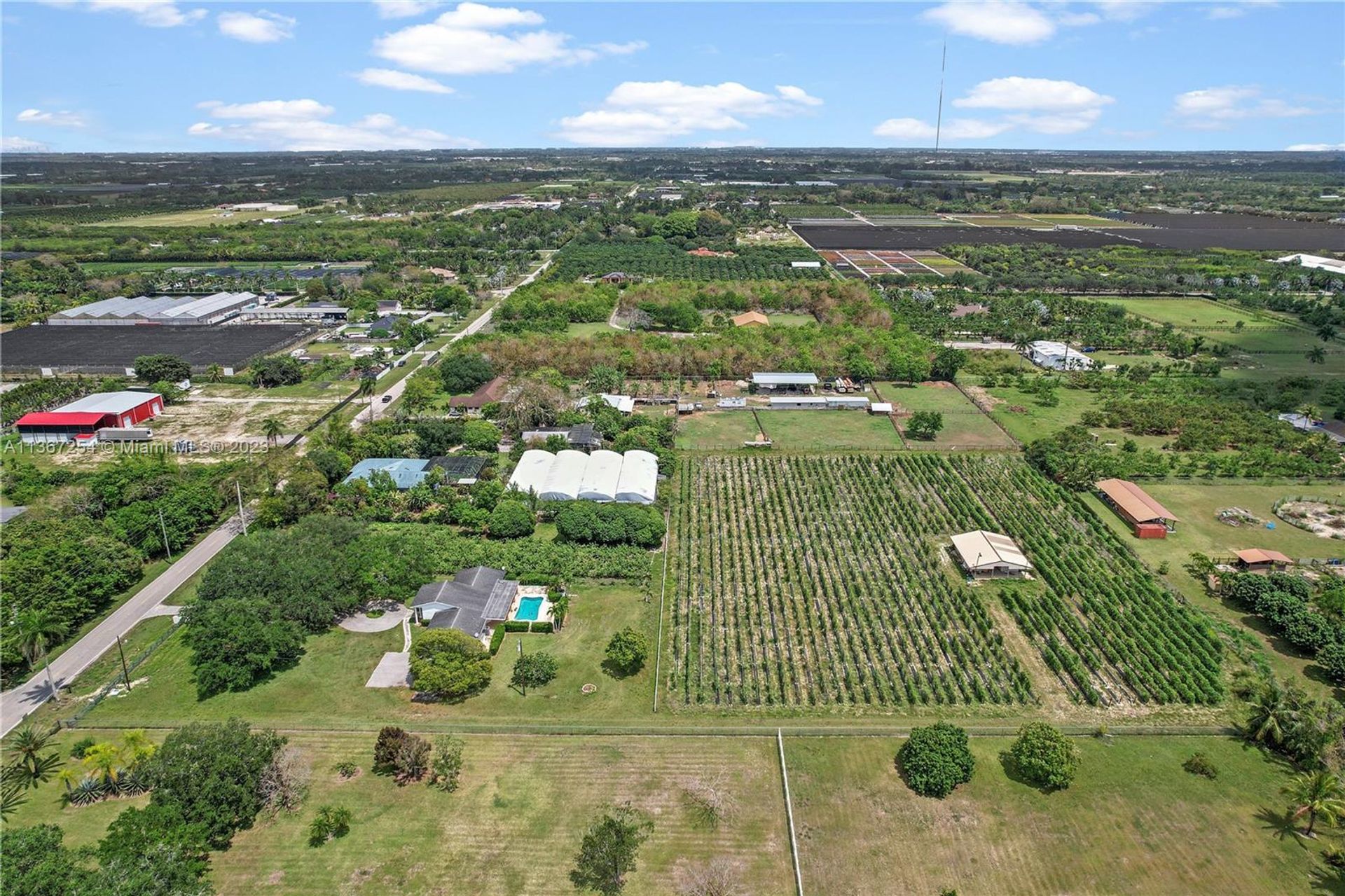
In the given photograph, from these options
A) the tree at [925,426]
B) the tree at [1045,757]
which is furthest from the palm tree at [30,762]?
the tree at [925,426]

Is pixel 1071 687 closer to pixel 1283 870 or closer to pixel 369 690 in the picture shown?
pixel 1283 870

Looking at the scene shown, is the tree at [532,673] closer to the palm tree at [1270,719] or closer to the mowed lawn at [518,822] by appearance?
the mowed lawn at [518,822]

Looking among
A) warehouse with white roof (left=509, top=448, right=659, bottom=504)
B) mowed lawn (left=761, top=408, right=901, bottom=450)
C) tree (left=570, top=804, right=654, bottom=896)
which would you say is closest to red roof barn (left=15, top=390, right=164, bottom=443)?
warehouse with white roof (left=509, top=448, right=659, bottom=504)

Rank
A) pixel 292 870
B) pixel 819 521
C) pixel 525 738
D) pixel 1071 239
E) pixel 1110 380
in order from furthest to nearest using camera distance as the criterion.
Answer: pixel 1071 239 < pixel 1110 380 < pixel 819 521 < pixel 525 738 < pixel 292 870

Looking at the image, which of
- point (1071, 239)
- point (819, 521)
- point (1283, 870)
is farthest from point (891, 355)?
point (1071, 239)

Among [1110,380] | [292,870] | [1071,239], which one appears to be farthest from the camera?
[1071,239]
